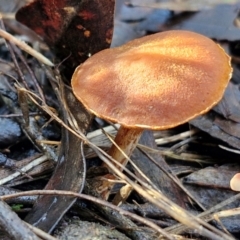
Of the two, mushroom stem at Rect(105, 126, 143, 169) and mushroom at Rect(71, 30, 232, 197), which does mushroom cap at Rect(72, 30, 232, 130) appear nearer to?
mushroom at Rect(71, 30, 232, 197)

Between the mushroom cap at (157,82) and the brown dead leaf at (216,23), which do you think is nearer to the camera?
the mushroom cap at (157,82)

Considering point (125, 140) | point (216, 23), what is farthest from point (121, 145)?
point (216, 23)

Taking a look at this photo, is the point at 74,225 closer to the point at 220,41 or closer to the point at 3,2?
the point at 220,41

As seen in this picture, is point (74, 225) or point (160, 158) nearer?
point (74, 225)

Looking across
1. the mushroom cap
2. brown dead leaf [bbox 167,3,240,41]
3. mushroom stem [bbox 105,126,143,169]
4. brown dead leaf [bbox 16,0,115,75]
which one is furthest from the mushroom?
brown dead leaf [bbox 167,3,240,41]

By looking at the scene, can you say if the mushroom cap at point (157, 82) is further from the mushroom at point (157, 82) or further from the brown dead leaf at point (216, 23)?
the brown dead leaf at point (216, 23)

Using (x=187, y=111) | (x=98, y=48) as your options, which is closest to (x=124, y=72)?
(x=187, y=111)

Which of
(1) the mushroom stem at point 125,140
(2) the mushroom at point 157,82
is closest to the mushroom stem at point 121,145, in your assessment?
(1) the mushroom stem at point 125,140

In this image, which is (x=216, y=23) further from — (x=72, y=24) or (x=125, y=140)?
(x=125, y=140)
